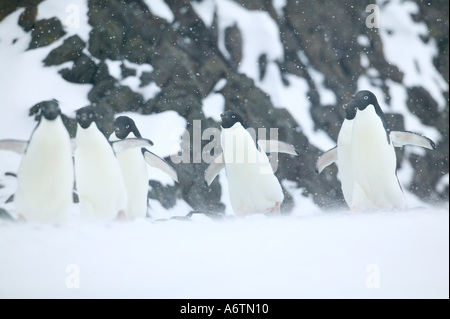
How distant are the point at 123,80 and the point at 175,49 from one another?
Answer: 12.5 inches

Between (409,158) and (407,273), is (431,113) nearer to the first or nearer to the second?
(409,158)

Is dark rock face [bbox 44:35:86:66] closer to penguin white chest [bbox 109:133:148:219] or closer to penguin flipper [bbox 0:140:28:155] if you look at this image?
penguin white chest [bbox 109:133:148:219]

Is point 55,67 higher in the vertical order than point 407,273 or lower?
higher

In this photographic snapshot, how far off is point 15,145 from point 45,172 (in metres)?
0.13

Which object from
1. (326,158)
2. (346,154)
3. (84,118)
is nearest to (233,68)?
(326,158)

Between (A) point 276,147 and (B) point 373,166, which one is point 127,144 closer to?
(A) point 276,147

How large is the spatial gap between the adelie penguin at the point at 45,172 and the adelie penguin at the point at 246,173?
536 millimetres

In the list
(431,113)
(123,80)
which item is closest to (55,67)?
(123,80)

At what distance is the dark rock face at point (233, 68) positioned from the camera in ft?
9.87

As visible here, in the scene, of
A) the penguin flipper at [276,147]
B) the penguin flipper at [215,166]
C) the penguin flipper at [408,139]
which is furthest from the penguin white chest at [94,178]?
the penguin flipper at [408,139]

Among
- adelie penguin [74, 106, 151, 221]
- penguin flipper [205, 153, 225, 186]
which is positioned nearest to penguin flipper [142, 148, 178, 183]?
penguin flipper [205, 153, 225, 186]

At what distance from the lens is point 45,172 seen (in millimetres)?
1761

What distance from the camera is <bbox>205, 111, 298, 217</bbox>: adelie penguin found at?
202 centimetres
